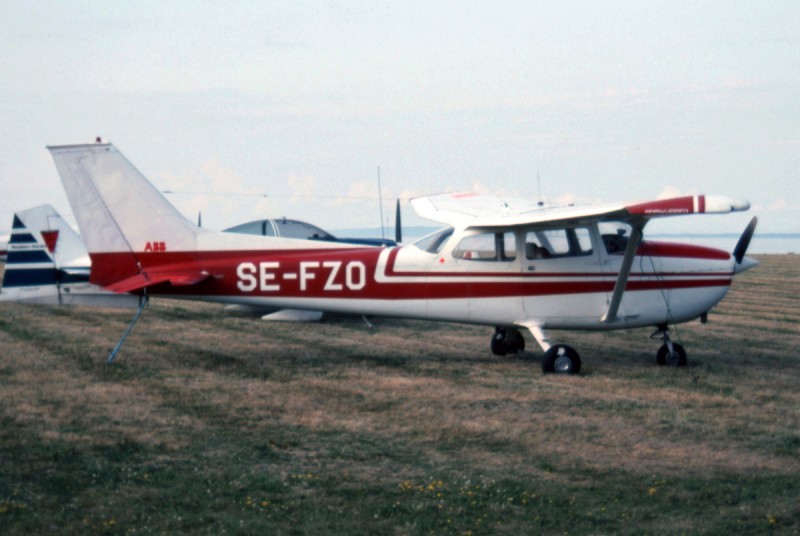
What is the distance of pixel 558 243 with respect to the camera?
39.8 ft

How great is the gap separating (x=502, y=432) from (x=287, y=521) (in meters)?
2.89

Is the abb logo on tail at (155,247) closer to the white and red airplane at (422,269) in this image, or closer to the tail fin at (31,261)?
the white and red airplane at (422,269)

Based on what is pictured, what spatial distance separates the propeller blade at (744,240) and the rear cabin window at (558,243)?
83.1 inches

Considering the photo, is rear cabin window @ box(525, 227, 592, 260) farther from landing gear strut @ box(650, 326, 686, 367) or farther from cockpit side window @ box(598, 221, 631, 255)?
landing gear strut @ box(650, 326, 686, 367)

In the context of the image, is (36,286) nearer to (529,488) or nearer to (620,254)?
(620,254)

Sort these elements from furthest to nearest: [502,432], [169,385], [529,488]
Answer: [169,385] < [502,432] < [529,488]

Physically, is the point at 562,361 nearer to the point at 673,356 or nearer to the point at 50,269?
the point at 673,356

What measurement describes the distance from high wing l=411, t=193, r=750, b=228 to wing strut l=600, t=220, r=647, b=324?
15 centimetres

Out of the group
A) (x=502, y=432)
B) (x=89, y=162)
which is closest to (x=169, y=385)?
(x=89, y=162)

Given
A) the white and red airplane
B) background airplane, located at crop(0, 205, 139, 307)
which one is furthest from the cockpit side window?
background airplane, located at crop(0, 205, 139, 307)

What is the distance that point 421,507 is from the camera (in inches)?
243

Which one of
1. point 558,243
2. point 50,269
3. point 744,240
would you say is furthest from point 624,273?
point 50,269

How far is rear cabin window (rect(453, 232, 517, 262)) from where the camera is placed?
12.1m

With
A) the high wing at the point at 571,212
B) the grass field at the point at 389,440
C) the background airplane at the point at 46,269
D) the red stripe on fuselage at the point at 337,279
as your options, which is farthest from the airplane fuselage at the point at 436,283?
the grass field at the point at 389,440
